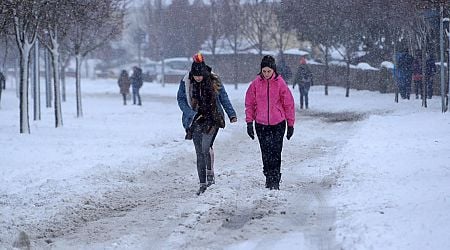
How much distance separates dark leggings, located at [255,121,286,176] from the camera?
9.27 meters

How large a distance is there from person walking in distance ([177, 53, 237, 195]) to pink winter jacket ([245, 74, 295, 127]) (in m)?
0.39

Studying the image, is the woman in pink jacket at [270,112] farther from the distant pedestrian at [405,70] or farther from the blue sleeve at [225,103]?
the distant pedestrian at [405,70]

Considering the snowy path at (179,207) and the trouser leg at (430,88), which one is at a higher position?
the trouser leg at (430,88)

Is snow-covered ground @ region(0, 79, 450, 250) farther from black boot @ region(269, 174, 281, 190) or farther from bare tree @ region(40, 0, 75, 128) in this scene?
bare tree @ region(40, 0, 75, 128)

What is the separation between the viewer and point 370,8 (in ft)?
100

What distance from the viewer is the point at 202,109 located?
9.40 m

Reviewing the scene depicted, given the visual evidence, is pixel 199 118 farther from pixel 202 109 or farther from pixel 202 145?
pixel 202 145

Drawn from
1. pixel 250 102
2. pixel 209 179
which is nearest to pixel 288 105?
pixel 250 102

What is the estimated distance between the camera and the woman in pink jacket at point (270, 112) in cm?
921

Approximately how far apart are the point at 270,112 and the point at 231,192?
1148 millimetres

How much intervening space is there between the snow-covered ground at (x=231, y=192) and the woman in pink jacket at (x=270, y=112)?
0.42 m

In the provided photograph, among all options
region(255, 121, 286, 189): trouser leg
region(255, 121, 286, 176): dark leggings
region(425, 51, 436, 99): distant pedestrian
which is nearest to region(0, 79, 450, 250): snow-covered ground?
region(255, 121, 286, 189): trouser leg

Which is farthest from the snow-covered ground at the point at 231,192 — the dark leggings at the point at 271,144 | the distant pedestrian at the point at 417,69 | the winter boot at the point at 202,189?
the distant pedestrian at the point at 417,69

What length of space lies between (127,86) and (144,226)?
87.5ft
